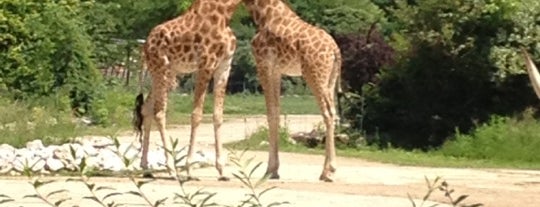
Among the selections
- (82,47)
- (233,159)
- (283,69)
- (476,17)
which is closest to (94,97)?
(82,47)

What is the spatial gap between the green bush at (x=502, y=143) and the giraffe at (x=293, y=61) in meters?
7.89

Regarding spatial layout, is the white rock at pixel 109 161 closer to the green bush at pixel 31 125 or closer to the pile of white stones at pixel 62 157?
the pile of white stones at pixel 62 157

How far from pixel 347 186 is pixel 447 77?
12.5m

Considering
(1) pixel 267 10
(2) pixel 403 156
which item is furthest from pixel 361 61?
(1) pixel 267 10

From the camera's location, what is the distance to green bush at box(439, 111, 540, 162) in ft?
83.2

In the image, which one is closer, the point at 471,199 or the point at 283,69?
the point at 471,199

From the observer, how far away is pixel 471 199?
1522cm

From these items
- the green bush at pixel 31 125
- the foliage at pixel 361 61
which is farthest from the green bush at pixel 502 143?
the green bush at pixel 31 125

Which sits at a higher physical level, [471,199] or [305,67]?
[305,67]

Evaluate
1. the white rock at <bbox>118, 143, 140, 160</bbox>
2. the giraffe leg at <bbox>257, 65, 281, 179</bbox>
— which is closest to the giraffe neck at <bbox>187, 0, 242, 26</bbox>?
the giraffe leg at <bbox>257, 65, 281, 179</bbox>

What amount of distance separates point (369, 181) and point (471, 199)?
113 inches

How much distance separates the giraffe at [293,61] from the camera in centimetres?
1769

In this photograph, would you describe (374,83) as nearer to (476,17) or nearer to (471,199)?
(476,17)

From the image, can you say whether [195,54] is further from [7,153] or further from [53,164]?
[7,153]
